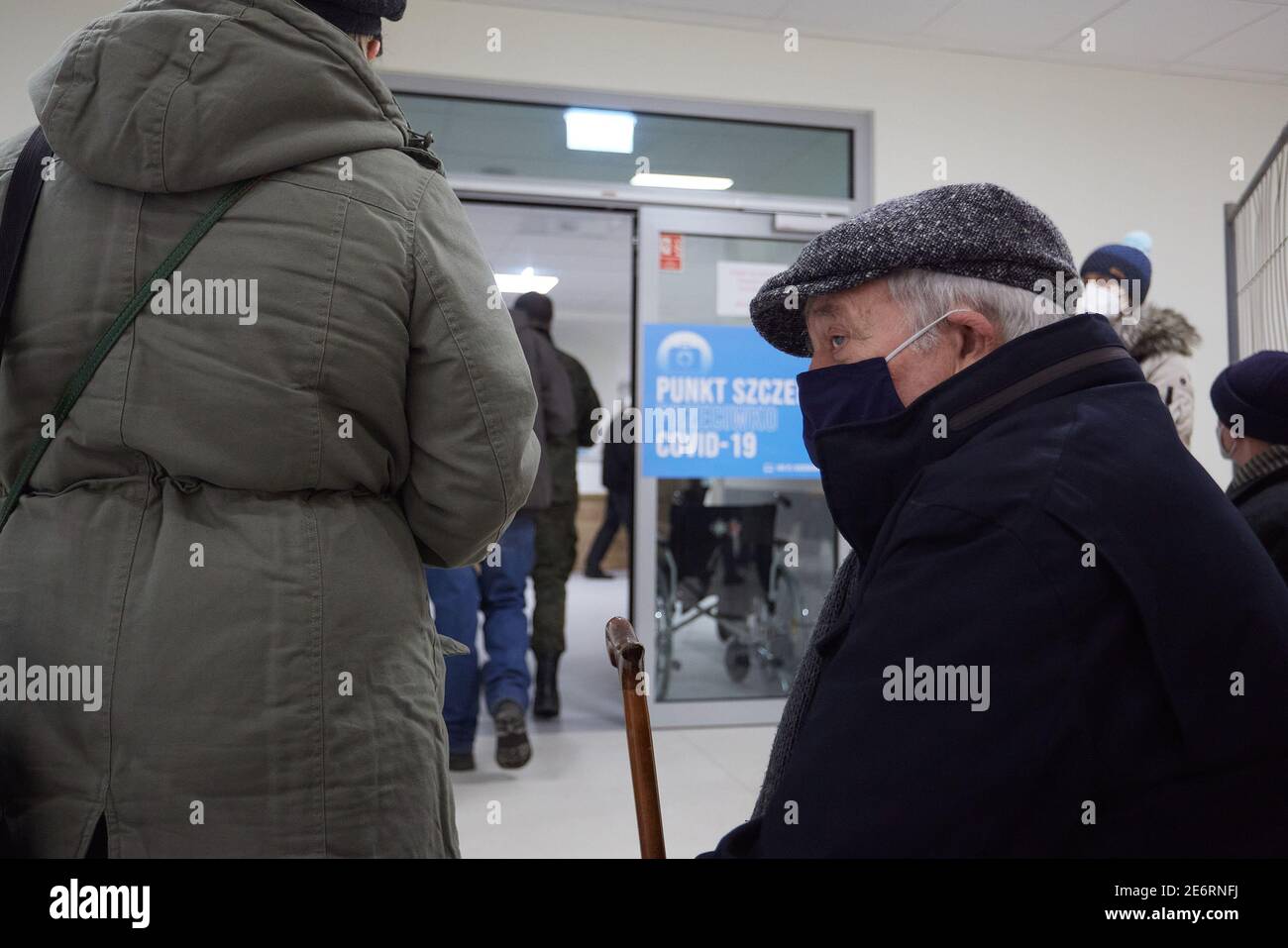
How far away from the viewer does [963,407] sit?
832 millimetres

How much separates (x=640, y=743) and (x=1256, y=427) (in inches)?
62.0

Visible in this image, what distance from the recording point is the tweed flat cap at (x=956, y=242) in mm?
920

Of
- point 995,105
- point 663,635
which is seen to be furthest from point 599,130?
point 663,635

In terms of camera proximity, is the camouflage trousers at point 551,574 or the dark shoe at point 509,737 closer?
the dark shoe at point 509,737

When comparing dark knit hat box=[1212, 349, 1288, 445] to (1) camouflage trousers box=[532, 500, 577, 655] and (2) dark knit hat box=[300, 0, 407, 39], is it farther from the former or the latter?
(1) camouflage trousers box=[532, 500, 577, 655]

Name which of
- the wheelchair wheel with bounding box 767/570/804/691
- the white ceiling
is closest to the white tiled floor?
the wheelchair wheel with bounding box 767/570/804/691

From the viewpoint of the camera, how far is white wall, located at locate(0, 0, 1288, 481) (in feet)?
13.7

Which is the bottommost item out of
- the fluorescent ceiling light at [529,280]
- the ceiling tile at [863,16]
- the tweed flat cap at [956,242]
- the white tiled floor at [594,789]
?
the white tiled floor at [594,789]

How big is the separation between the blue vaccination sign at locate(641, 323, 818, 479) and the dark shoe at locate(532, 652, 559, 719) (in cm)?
88

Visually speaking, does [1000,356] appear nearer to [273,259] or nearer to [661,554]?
[273,259]

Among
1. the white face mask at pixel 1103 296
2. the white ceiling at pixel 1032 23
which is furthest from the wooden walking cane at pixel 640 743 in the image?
the white ceiling at pixel 1032 23

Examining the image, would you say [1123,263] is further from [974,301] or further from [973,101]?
[973,101]

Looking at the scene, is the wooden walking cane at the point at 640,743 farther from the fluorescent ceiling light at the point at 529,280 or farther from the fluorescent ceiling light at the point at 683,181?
the fluorescent ceiling light at the point at 529,280

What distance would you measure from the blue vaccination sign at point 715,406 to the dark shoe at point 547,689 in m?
0.88
